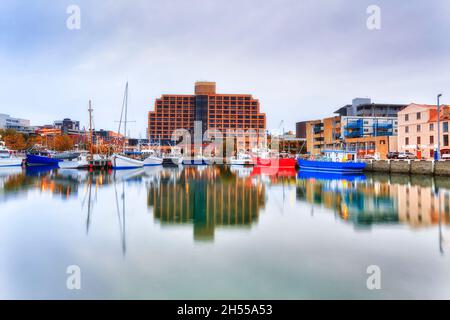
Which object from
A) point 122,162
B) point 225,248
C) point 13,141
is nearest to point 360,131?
point 122,162

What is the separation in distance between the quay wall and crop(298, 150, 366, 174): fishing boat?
2.09m

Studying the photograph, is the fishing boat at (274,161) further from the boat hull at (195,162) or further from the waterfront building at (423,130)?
the waterfront building at (423,130)

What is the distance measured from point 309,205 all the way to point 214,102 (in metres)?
130

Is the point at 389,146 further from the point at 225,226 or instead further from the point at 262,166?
the point at 225,226

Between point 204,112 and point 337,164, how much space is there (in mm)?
106299

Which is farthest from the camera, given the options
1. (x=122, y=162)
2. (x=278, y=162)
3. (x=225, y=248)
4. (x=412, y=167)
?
(x=278, y=162)

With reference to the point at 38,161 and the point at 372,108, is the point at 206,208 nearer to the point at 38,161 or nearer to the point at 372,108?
the point at 38,161

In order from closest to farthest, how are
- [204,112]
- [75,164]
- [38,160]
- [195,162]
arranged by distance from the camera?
[75,164] < [38,160] < [195,162] < [204,112]

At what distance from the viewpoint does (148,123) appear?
14625cm

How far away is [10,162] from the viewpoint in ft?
200

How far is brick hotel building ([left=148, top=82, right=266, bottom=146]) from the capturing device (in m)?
145

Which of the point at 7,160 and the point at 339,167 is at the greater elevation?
the point at 7,160

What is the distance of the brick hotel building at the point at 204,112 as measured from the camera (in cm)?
14512

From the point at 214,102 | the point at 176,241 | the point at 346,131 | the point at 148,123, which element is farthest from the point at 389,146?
the point at 148,123
